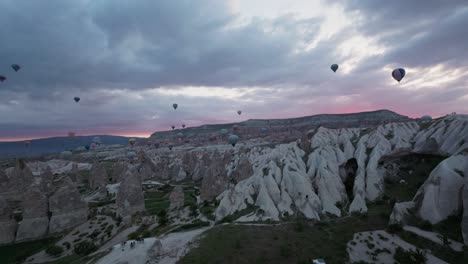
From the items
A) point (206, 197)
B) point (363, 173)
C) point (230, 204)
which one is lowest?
point (206, 197)

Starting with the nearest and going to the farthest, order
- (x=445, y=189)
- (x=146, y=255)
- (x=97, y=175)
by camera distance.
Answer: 1. (x=146, y=255)
2. (x=445, y=189)
3. (x=97, y=175)

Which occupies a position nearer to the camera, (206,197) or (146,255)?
(146,255)

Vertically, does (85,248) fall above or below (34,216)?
below

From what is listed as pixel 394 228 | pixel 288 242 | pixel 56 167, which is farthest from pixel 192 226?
pixel 56 167

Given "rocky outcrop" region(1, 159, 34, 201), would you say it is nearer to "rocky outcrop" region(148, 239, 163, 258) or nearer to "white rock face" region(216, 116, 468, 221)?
"white rock face" region(216, 116, 468, 221)

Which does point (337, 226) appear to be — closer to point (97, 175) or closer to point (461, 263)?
point (461, 263)

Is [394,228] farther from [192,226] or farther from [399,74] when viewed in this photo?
[399,74]

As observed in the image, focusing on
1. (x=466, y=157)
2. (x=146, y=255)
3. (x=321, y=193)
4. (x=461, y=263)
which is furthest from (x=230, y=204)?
(x=466, y=157)

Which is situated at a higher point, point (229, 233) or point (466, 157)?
point (466, 157)
